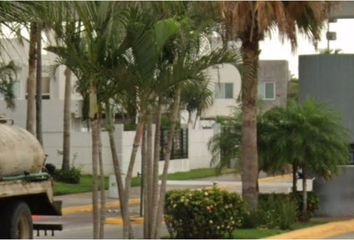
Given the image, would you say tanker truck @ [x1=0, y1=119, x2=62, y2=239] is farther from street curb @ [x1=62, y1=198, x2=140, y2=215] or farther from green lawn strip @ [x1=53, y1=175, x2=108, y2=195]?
green lawn strip @ [x1=53, y1=175, x2=108, y2=195]

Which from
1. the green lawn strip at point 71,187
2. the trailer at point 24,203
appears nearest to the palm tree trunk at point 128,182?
the trailer at point 24,203

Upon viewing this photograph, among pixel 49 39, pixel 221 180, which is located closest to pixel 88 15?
pixel 49 39

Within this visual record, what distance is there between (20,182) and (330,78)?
40.5ft

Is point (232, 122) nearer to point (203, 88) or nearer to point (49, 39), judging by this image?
point (203, 88)

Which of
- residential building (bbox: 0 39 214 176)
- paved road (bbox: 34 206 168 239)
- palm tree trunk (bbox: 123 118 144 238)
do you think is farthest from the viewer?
residential building (bbox: 0 39 214 176)

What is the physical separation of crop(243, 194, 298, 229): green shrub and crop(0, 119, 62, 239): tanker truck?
633cm

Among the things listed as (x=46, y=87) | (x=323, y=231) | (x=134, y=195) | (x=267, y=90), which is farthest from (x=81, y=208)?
(x=267, y=90)

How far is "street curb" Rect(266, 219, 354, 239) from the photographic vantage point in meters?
18.1

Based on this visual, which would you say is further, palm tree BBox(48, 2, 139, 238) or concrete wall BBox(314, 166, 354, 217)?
concrete wall BBox(314, 166, 354, 217)

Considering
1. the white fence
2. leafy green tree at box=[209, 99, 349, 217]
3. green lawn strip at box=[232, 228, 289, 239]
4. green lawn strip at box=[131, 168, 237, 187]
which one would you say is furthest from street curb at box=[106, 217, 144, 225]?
green lawn strip at box=[131, 168, 237, 187]

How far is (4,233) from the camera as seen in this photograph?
41.1 feet

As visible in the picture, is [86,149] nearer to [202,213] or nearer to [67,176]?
[67,176]

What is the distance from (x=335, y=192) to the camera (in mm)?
23297

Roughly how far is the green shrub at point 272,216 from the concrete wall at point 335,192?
3.50 m
